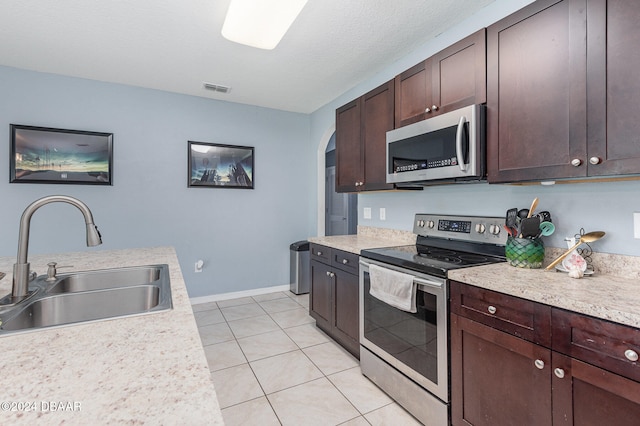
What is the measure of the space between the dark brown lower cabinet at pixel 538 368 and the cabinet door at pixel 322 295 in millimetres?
1293

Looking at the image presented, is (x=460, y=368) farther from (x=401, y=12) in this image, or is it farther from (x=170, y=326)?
(x=401, y=12)

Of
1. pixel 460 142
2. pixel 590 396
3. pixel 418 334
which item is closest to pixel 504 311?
pixel 590 396

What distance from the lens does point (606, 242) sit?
1.48 metres

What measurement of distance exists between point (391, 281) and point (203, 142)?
116 inches

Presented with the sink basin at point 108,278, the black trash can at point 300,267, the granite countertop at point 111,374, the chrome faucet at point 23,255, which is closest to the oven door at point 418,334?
the granite countertop at point 111,374

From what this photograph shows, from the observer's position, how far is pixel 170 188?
357 cm

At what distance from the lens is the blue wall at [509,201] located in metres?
1.44

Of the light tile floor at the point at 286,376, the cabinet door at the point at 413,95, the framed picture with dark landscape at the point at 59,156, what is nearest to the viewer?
the light tile floor at the point at 286,376

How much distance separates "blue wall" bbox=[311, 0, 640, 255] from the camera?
1.44 m

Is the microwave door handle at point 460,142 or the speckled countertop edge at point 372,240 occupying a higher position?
the microwave door handle at point 460,142

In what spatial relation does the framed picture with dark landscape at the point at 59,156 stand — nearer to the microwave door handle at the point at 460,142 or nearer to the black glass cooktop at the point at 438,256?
the black glass cooktop at the point at 438,256

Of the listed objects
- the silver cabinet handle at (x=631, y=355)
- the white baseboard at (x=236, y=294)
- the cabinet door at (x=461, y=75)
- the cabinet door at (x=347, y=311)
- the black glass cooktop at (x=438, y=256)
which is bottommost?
the white baseboard at (x=236, y=294)

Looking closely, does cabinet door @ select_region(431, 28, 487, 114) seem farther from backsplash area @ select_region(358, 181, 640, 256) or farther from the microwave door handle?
backsplash area @ select_region(358, 181, 640, 256)

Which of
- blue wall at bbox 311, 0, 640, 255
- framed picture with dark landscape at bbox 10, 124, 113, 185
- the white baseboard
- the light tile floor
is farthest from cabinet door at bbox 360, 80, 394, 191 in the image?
framed picture with dark landscape at bbox 10, 124, 113, 185
